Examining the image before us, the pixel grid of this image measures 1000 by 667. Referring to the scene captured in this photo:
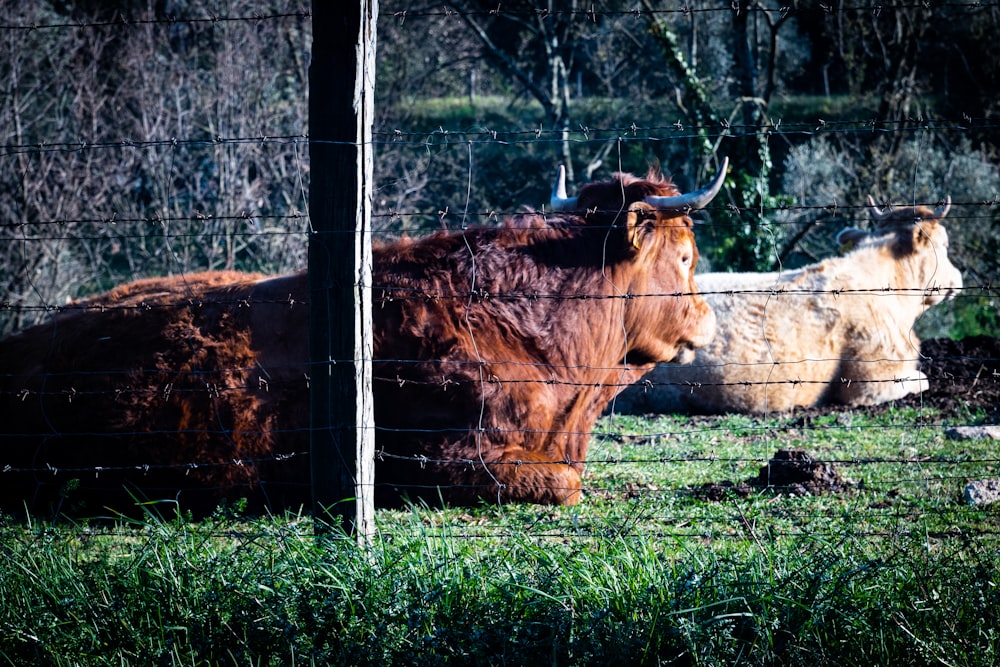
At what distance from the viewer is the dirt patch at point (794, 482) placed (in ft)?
18.5

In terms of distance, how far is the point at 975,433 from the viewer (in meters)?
7.02

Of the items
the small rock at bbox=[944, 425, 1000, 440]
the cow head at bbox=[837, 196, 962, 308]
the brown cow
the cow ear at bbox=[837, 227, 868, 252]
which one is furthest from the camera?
the cow ear at bbox=[837, 227, 868, 252]

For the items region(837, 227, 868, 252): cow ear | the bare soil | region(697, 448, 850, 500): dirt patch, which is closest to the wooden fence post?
the bare soil

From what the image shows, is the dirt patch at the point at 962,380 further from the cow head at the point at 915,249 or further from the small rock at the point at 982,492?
the small rock at the point at 982,492

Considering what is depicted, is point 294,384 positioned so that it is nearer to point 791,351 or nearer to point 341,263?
point 341,263

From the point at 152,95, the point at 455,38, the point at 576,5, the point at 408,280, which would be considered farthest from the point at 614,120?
the point at 408,280

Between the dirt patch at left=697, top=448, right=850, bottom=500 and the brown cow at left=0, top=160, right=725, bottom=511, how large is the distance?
0.89 m

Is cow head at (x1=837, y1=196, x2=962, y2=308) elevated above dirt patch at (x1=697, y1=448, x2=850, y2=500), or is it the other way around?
cow head at (x1=837, y1=196, x2=962, y2=308)

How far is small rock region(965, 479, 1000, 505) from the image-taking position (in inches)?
207

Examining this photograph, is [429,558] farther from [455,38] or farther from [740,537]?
[455,38]

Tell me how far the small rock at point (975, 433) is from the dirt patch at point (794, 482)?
5.67ft

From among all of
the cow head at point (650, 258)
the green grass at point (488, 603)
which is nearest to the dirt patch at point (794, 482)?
the cow head at point (650, 258)

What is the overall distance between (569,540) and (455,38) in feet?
55.4

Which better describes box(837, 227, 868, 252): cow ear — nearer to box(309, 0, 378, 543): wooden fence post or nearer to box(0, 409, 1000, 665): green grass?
box(0, 409, 1000, 665): green grass
